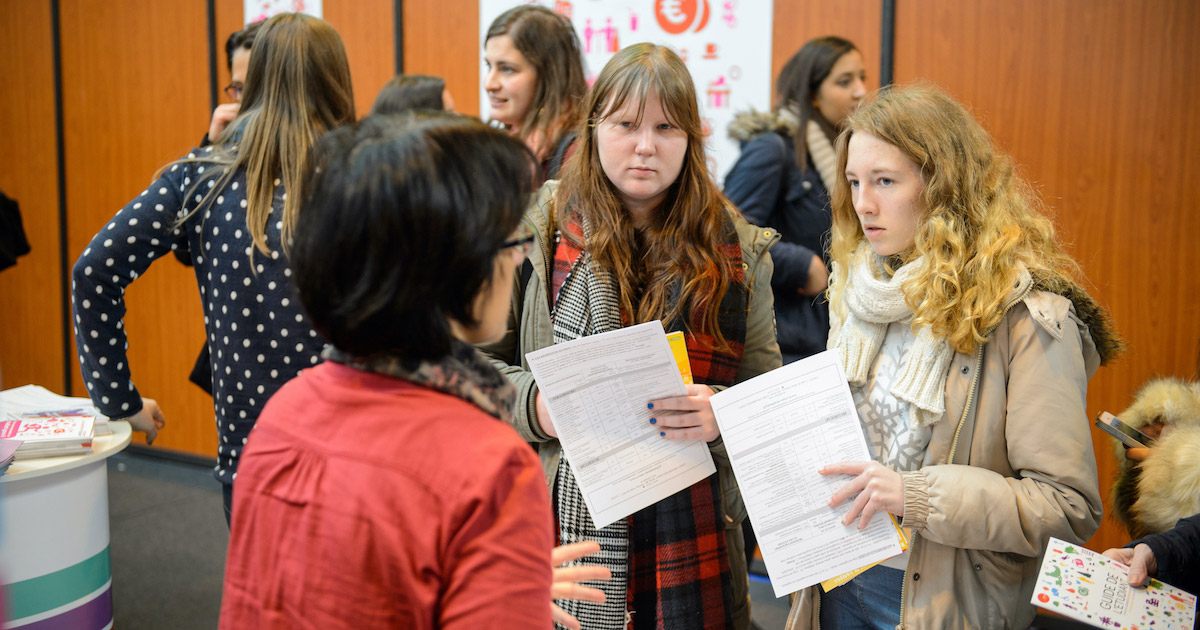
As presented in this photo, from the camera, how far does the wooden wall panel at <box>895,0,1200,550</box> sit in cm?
274

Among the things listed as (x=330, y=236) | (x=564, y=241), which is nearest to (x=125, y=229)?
(x=564, y=241)

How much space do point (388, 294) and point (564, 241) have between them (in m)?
0.89

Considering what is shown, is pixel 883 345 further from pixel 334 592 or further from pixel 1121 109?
pixel 1121 109

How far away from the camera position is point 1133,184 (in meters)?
2.80

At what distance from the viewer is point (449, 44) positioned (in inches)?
157

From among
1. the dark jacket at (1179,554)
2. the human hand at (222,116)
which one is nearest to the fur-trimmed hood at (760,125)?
the human hand at (222,116)

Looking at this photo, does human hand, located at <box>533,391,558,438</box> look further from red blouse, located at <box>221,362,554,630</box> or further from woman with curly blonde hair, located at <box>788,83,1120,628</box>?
red blouse, located at <box>221,362,554,630</box>

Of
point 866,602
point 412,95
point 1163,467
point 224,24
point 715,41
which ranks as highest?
point 224,24

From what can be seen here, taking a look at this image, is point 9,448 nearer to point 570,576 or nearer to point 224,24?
point 570,576

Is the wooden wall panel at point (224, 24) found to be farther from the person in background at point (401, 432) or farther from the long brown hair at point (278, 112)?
the person in background at point (401, 432)

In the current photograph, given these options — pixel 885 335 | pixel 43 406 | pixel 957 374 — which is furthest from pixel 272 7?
pixel 957 374

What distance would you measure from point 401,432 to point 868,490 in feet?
2.79

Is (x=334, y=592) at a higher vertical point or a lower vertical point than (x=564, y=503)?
higher

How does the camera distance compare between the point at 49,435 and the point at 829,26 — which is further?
the point at 829,26
